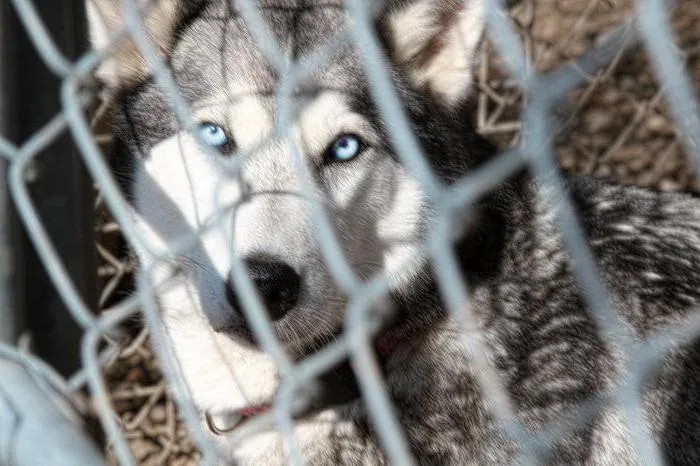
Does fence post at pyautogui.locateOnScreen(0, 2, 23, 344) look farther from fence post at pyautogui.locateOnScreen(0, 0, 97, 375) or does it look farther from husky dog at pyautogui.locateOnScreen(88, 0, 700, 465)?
fence post at pyautogui.locateOnScreen(0, 0, 97, 375)

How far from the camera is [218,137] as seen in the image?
1662mm

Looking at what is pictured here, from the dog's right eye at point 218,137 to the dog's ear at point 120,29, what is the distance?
206 mm

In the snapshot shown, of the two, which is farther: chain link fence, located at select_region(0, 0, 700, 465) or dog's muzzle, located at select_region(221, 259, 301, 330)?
dog's muzzle, located at select_region(221, 259, 301, 330)

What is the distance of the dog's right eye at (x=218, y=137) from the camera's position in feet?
5.42

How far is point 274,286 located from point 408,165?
1.52 feet

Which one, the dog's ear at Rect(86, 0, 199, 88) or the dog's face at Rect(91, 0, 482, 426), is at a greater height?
the dog's ear at Rect(86, 0, 199, 88)

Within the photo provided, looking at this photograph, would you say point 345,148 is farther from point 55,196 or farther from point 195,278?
point 55,196

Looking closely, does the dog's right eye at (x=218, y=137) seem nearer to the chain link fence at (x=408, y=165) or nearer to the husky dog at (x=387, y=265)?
the husky dog at (x=387, y=265)

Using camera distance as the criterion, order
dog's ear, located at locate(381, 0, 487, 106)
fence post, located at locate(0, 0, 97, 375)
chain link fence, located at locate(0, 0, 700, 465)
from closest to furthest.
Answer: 1. chain link fence, located at locate(0, 0, 700, 465)
2. dog's ear, located at locate(381, 0, 487, 106)
3. fence post, located at locate(0, 0, 97, 375)

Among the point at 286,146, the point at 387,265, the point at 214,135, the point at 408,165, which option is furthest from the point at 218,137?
the point at 408,165

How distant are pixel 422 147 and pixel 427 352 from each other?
404 millimetres

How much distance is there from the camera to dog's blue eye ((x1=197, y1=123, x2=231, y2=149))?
165 cm

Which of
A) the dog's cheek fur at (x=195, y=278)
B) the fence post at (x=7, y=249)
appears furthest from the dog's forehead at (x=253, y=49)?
the fence post at (x=7, y=249)

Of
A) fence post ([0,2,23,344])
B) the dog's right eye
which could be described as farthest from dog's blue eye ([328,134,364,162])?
fence post ([0,2,23,344])
